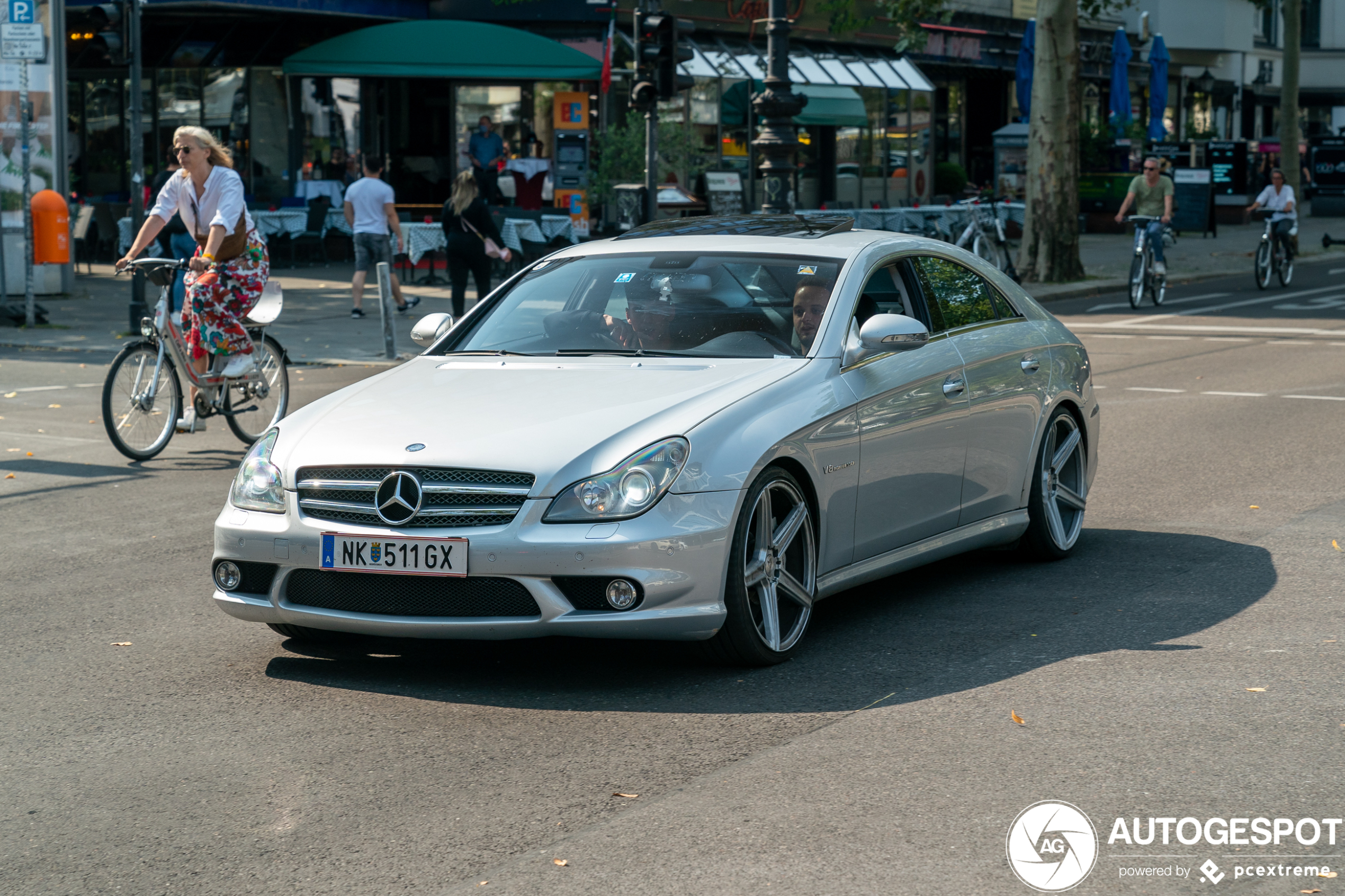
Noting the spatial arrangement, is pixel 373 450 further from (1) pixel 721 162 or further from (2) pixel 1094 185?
(2) pixel 1094 185

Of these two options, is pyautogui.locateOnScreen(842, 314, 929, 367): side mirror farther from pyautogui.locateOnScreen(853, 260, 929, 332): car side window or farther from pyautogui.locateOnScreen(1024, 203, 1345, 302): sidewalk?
pyautogui.locateOnScreen(1024, 203, 1345, 302): sidewalk

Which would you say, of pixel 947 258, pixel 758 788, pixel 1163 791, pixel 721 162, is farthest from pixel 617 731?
pixel 721 162

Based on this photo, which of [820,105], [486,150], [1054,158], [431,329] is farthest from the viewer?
[820,105]

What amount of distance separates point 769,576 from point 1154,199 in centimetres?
1814

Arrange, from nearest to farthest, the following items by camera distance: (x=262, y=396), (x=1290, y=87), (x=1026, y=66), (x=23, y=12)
Answer: 1. (x=262, y=396)
2. (x=23, y=12)
3. (x=1026, y=66)
4. (x=1290, y=87)

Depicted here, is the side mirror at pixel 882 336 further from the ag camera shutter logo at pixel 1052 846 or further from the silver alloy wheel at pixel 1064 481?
the ag camera shutter logo at pixel 1052 846

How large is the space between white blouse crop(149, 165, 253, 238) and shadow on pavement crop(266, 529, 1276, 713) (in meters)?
4.95

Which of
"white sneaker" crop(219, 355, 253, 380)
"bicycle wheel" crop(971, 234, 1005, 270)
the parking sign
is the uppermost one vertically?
the parking sign

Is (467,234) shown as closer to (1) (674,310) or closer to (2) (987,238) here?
(2) (987,238)

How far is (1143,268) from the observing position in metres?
22.4

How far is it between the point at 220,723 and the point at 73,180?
28.5 m

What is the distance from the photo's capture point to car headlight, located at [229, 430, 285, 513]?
553 cm

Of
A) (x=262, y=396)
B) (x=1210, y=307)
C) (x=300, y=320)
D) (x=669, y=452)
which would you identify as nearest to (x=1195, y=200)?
(x=1210, y=307)

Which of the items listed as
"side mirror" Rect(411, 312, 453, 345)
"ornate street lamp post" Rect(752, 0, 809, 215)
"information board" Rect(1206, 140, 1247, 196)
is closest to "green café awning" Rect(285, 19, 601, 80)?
"ornate street lamp post" Rect(752, 0, 809, 215)
